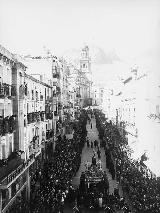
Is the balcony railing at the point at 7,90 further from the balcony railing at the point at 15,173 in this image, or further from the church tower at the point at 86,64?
the church tower at the point at 86,64

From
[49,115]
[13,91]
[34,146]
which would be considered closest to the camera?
[13,91]

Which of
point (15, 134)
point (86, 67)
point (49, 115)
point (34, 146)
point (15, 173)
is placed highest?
point (86, 67)

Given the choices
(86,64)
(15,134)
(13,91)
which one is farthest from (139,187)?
(86,64)

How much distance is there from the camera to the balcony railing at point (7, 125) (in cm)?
1304

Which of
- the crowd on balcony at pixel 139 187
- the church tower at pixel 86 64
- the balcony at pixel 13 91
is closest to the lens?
the crowd on balcony at pixel 139 187

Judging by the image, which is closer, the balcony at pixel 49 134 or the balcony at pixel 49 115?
the balcony at pixel 49 134

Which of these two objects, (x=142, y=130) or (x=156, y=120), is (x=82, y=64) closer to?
(x=142, y=130)

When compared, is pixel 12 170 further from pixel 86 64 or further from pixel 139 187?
pixel 86 64

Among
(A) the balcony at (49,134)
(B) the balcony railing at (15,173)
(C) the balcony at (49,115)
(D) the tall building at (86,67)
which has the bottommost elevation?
(B) the balcony railing at (15,173)

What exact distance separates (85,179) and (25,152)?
2.54m

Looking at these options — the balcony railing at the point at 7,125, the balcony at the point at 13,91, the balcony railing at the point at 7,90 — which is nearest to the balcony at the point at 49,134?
the balcony railing at the point at 7,125

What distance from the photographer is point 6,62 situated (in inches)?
542

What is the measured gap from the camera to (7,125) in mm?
13789

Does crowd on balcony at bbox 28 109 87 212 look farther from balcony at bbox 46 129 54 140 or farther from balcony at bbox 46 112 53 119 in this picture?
balcony at bbox 46 112 53 119
